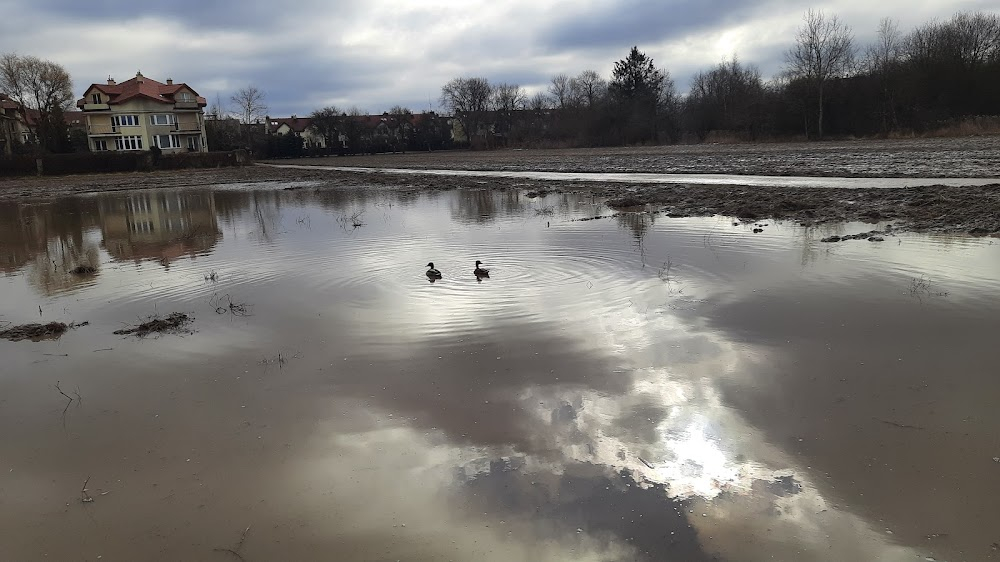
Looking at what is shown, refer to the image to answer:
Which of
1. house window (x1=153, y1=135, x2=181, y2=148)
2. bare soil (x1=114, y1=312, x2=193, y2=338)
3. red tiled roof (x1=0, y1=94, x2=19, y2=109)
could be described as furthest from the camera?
house window (x1=153, y1=135, x2=181, y2=148)

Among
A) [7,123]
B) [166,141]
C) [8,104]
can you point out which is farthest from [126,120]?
[8,104]

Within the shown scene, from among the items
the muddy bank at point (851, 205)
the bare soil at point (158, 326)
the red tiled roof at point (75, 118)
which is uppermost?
the red tiled roof at point (75, 118)

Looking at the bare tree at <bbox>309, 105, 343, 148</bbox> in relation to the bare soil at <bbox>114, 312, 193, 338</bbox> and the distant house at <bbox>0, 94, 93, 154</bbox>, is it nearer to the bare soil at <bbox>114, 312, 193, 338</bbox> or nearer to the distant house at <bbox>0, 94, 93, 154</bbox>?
the distant house at <bbox>0, 94, 93, 154</bbox>

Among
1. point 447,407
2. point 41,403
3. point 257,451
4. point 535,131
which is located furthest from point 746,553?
point 535,131

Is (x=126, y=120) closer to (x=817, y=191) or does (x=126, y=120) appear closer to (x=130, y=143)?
(x=130, y=143)

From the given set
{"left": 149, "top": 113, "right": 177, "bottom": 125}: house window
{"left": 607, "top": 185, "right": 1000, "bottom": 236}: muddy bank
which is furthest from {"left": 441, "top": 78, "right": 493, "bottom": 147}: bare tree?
{"left": 607, "top": 185, "right": 1000, "bottom": 236}: muddy bank

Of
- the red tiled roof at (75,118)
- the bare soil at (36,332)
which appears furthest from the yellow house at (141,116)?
the bare soil at (36,332)

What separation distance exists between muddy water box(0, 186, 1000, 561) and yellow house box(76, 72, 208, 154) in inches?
3174

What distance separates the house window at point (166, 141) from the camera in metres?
82.0

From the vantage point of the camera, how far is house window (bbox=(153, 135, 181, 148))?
82000 millimetres

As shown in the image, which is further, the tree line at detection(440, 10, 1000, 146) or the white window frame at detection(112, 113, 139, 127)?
the white window frame at detection(112, 113, 139, 127)

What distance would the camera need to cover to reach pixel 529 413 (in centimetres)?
552

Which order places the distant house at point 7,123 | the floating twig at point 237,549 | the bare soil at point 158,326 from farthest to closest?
the distant house at point 7,123 → the bare soil at point 158,326 → the floating twig at point 237,549

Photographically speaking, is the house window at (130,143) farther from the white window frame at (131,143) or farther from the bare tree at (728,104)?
the bare tree at (728,104)
